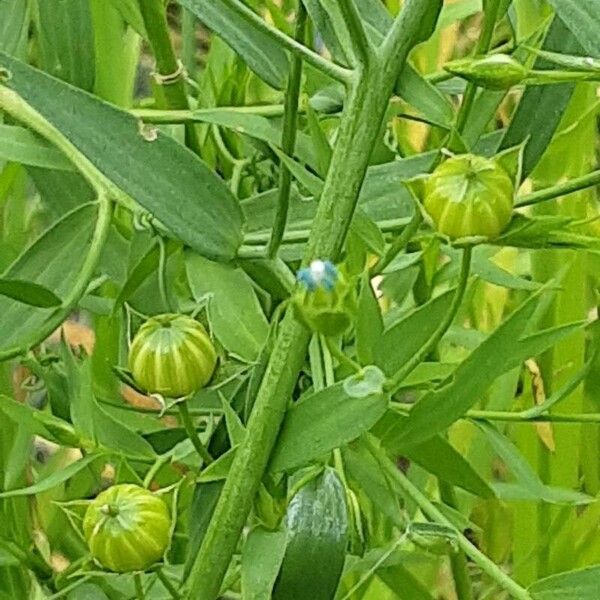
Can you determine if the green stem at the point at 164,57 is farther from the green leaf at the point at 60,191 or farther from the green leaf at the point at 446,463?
the green leaf at the point at 446,463

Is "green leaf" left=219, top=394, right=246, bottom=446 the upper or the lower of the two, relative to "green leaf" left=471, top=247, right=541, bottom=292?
upper

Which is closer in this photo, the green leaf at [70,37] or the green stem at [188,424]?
the green stem at [188,424]

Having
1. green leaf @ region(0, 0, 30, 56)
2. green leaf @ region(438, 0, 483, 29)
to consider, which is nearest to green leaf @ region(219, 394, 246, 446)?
green leaf @ region(0, 0, 30, 56)

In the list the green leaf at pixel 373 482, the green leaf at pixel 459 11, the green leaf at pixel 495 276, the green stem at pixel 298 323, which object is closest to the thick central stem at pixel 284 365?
the green stem at pixel 298 323

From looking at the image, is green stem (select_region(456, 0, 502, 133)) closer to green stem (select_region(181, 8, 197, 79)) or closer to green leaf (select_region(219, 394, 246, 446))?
green leaf (select_region(219, 394, 246, 446))

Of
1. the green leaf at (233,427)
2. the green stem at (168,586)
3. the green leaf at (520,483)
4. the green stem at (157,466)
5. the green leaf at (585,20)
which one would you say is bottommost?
the green leaf at (520,483)

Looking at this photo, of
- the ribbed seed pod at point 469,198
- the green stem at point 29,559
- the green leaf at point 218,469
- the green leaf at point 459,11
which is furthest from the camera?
the green leaf at point 459,11
